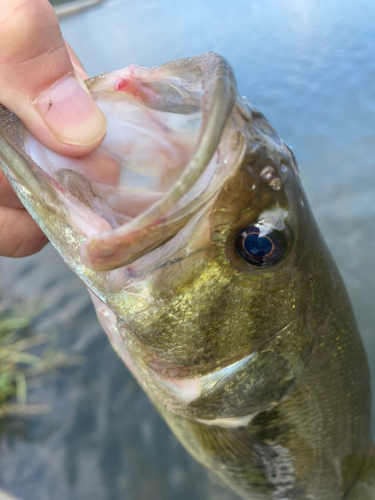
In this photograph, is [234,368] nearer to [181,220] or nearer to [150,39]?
[181,220]

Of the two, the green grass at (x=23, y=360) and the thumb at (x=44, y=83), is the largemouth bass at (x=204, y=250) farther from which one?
the green grass at (x=23, y=360)

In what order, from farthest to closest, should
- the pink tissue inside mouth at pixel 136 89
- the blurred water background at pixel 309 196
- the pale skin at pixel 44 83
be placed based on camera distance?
the blurred water background at pixel 309 196, the pink tissue inside mouth at pixel 136 89, the pale skin at pixel 44 83

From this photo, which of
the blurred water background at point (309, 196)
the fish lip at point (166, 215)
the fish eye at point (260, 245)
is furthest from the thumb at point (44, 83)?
the blurred water background at point (309, 196)

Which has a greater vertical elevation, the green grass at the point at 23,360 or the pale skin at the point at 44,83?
the pale skin at the point at 44,83

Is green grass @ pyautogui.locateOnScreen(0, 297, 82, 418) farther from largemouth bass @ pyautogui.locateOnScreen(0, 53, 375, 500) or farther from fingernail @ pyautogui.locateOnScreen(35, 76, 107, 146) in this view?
fingernail @ pyautogui.locateOnScreen(35, 76, 107, 146)

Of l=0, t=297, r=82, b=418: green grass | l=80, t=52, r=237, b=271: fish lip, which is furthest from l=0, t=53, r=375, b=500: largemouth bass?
l=0, t=297, r=82, b=418: green grass

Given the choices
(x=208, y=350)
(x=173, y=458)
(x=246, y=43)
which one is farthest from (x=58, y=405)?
(x=246, y=43)
